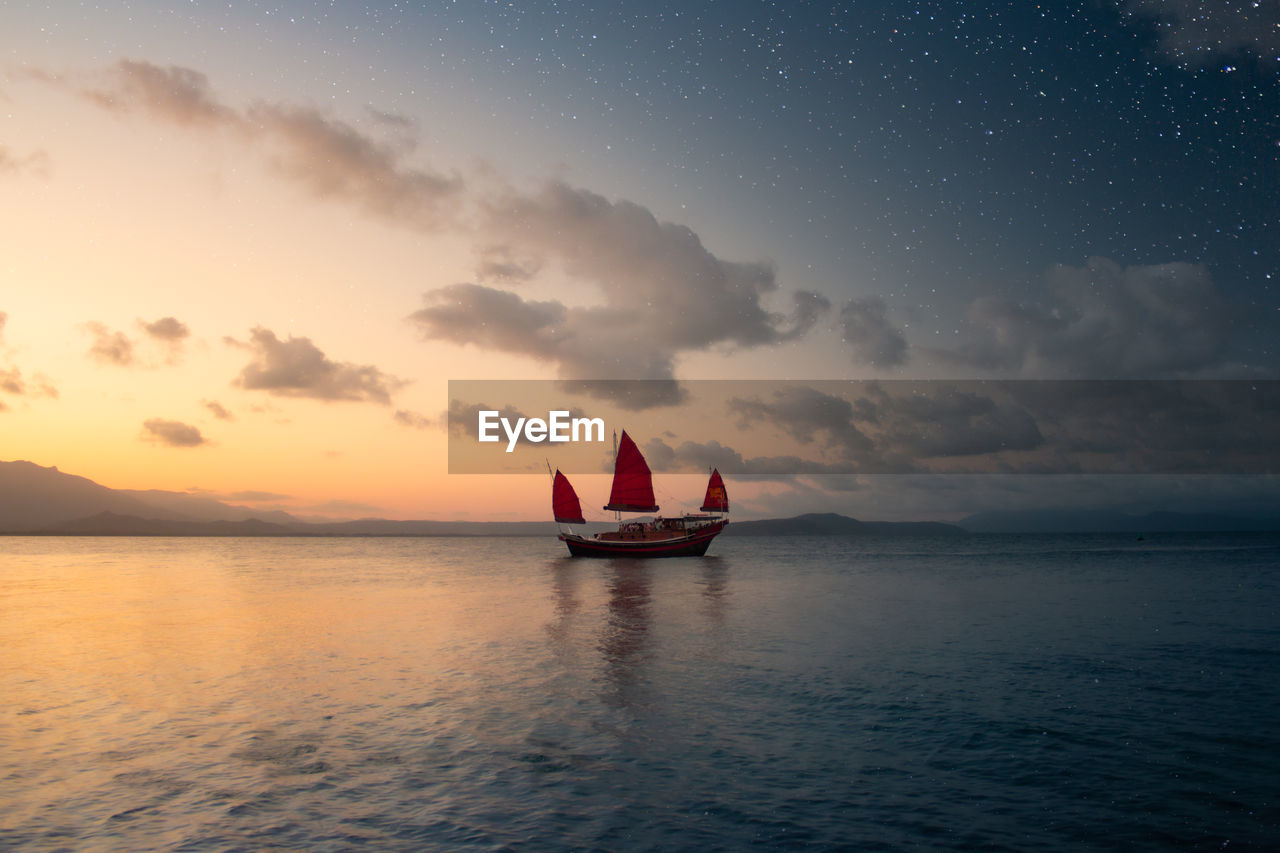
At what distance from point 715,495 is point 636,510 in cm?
1272

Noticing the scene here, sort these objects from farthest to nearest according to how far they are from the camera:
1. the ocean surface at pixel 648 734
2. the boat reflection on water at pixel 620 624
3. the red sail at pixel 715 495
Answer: the red sail at pixel 715 495
the boat reflection on water at pixel 620 624
the ocean surface at pixel 648 734

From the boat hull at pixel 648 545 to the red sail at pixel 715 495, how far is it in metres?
2.42

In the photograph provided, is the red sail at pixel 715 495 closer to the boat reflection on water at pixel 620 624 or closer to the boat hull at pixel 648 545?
the boat hull at pixel 648 545

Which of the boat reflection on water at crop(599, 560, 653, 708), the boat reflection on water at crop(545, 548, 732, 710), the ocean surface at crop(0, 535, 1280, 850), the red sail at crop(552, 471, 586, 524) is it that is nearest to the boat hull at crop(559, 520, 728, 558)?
the red sail at crop(552, 471, 586, 524)

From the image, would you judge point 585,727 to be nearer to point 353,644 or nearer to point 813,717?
point 813,717

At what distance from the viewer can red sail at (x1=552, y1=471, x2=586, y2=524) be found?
90.1m

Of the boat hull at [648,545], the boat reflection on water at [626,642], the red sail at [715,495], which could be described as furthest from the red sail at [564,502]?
the boat reflection on water at [626,642]

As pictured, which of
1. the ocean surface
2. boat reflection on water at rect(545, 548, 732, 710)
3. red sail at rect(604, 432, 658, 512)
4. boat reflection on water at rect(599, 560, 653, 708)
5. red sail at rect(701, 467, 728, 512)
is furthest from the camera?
red sail at rect(701, 467, 728, 512)

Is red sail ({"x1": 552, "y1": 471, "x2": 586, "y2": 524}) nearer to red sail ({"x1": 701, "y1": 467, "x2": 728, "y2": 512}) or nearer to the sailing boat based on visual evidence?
the sailing boat

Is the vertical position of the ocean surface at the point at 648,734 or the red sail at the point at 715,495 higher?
the red sail at the point at 715,495

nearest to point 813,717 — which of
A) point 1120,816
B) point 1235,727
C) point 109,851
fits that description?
point 1120,816

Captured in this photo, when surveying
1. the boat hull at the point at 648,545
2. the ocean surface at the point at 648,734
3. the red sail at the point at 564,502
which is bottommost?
the boat hull at the point at 648,545

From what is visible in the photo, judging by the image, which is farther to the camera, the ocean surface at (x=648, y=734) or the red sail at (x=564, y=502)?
the red sail at (x=564, y=502)

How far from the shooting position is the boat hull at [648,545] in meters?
91.9
